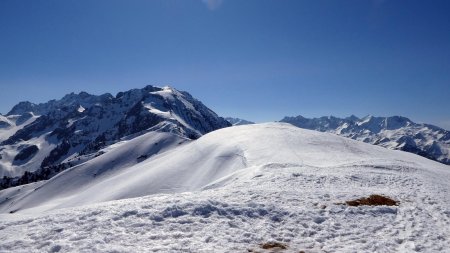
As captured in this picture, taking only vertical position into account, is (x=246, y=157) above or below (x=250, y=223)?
above

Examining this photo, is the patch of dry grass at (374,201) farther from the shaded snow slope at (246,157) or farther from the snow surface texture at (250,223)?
the shaded snow slope at (246,157)

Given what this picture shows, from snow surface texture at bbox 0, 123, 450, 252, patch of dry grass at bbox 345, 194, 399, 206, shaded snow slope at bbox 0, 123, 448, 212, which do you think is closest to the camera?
snow surface texture at bbox 0, 123, 450, 252

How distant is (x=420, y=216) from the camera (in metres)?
20.0

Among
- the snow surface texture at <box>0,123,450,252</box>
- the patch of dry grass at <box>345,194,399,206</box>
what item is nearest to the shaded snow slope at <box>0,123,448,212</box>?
the patch of dry grass at <box>345,194,399,206</box>

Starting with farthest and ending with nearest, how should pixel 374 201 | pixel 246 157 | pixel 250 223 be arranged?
pixel 246 157 < pixel 374 201 < pixel 250 223

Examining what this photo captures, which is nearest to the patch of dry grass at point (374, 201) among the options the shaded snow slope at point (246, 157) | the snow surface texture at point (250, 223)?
the snow surface texture at point (250, 223)

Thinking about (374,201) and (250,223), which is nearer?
(250,223)

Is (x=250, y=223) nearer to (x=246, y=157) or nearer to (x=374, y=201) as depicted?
(x=374, y=201)

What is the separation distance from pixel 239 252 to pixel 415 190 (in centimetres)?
2092

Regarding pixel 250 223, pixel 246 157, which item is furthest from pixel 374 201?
pixel 246 157

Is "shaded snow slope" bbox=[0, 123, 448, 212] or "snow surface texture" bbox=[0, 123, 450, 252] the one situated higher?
"shaded snow slope" bbox=[0, 123, 448, 212]

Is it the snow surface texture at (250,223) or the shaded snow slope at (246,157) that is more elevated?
the shaded snow slope at (246,157)

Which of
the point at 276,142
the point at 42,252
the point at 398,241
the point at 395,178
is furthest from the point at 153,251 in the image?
the point at 276,142

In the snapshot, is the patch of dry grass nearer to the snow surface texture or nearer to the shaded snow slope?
the snow surface texture
